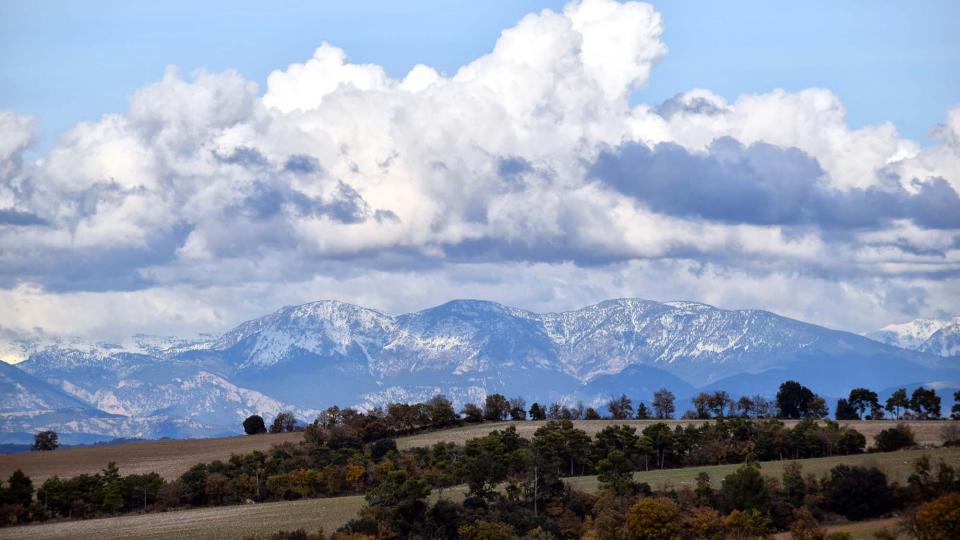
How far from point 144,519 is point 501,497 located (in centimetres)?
4371

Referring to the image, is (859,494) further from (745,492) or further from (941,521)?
(941,521)

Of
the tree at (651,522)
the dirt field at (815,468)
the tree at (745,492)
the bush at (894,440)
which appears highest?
the bush at (894,440)

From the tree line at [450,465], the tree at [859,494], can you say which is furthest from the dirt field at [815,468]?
the tree at [859,494]

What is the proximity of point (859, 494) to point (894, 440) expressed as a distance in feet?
128

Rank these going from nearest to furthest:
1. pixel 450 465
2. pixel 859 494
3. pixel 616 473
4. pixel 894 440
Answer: pixel 859 494 < pixel 616 473 < pixel 894 440 < pixel 450 465

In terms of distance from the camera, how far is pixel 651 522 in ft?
380

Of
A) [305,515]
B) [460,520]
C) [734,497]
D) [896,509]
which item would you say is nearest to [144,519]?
[305,515]

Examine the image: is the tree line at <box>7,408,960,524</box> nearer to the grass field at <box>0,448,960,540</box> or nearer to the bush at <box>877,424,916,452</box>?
the bush at <box>877,424,916,452</box>

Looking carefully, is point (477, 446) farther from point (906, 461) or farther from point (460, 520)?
point (906, 461)

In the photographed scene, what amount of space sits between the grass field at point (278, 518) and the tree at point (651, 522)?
17.9 m

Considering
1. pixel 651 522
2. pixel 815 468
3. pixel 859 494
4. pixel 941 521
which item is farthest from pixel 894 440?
pixel 941 521

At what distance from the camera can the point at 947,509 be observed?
102500 mm

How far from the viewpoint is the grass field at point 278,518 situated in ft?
404

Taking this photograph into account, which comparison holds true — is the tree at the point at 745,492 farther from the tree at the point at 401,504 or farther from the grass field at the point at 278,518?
the tree at the point at 401,504
